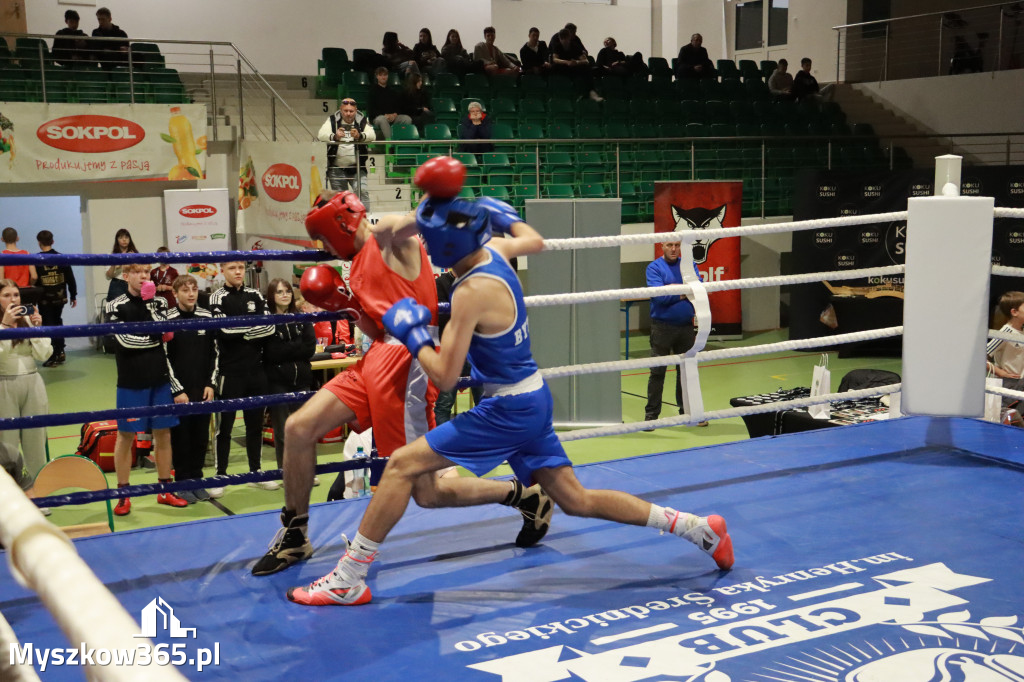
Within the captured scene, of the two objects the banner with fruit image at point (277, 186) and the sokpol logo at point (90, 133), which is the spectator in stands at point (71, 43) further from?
the banner with fruit image at point (277, 186)

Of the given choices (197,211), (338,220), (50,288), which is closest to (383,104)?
(197,211)

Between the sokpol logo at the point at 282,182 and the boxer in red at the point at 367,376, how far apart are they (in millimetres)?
6700

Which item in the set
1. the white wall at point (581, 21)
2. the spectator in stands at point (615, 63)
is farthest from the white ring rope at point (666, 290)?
the white wall at point (581, 21)

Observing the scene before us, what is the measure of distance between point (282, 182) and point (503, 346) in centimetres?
762

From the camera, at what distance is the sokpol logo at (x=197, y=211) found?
937 cm

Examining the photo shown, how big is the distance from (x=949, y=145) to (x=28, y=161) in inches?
443

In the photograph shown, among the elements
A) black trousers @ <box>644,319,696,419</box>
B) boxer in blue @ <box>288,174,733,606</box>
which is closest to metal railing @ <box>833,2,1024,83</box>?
black trousers @ <box>644,319,696,419</box>

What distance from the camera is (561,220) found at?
712cm

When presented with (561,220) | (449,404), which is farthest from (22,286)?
(449,404)

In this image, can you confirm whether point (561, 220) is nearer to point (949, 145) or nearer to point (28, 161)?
point (28, 161)

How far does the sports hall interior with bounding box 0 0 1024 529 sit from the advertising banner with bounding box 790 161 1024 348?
44cm

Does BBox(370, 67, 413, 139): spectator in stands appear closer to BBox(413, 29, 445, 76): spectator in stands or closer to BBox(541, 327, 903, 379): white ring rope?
BBox(413, 29, 445, 76): spectator in stands

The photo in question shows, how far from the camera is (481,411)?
2.63 m

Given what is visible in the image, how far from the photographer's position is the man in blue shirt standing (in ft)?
23.6
